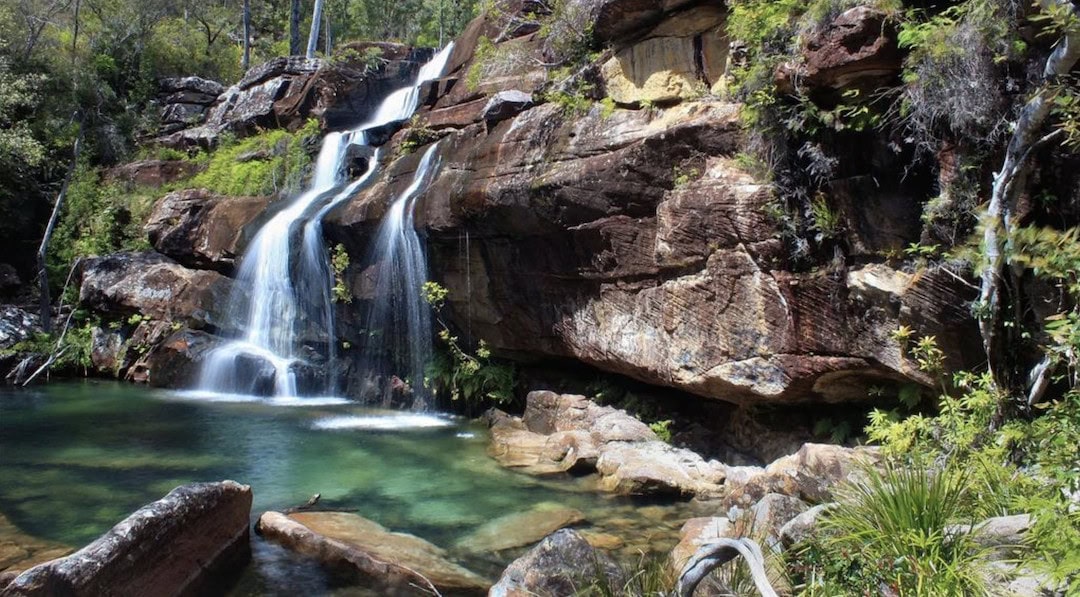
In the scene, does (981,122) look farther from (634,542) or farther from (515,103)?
(515,103)

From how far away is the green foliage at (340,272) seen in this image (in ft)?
47.3

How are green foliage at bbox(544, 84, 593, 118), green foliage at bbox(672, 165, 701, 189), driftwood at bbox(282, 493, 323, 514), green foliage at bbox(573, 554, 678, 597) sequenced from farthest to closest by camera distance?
green foliage at bbox(544, 84, 593, 118) < green foliage at bbox(672, 165, 701, 189) < driftwood at bbox(282, 493, 323, 514) < green foliage at bbox(573, 554, 678, 597)

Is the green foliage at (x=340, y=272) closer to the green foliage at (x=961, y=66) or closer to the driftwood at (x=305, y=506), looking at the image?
the driftwood at (x=305, y=506)

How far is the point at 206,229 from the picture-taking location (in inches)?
683

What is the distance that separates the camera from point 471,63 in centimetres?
1772

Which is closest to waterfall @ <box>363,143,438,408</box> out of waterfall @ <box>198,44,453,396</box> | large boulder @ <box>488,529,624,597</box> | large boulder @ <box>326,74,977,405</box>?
large boulder @ <box>326,74,977,405</box>

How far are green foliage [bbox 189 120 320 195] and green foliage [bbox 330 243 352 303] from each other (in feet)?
16.6

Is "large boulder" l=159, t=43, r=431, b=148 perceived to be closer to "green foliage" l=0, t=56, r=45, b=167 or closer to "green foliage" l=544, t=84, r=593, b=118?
"green foliage" l=0, t=56, r=45, b=167

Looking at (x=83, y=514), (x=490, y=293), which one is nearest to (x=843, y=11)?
(x=490, y=293)

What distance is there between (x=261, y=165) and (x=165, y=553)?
654 inches

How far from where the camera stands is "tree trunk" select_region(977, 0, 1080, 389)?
19.4ft

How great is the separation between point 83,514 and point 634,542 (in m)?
5.52

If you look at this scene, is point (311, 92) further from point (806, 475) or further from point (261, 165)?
point (806, 475)

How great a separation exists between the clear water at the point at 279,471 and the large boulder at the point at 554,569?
1050mm
